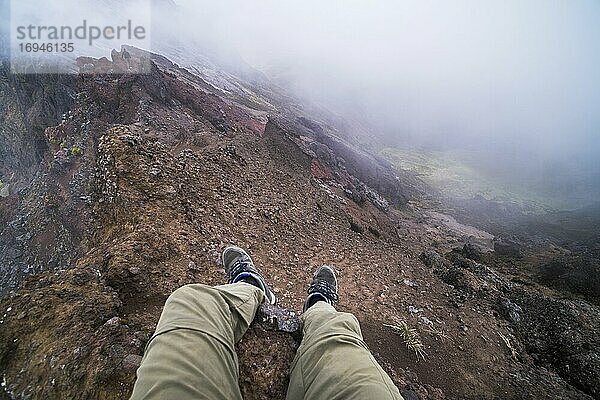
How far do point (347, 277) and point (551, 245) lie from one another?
67.1ft

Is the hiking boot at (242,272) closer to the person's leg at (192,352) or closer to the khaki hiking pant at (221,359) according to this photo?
the khaki hiking pant at (221,359)

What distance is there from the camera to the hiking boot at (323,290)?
407 centimetres

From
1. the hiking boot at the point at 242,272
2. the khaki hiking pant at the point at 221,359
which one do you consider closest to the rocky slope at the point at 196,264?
the hiking boot at the point at 242,272

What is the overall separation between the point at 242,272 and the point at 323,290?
1034 mm

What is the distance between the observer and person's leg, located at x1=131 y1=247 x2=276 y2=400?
6.59 ft

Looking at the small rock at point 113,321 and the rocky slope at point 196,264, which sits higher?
the small rock at point 113,321

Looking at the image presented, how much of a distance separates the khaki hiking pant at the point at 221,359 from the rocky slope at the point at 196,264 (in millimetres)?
684

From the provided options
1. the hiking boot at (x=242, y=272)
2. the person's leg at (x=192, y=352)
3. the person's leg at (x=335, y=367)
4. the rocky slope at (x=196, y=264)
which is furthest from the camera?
the hiking boot at (x=242, y=272)

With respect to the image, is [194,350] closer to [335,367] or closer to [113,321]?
[335,367]

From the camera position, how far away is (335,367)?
241 cm

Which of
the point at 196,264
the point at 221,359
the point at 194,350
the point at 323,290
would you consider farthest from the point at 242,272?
the point at 194,350

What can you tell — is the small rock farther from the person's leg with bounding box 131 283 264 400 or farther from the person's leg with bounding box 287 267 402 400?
the person's leg with bounding box 287 267 402 400

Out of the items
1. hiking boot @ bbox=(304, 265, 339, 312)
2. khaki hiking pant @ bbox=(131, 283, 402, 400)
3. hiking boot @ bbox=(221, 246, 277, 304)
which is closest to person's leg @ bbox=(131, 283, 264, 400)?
khaki hiking pant @ bbox=(131, 283, 402, 400)

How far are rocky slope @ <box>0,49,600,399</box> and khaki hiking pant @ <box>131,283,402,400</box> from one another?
2.24 feet
